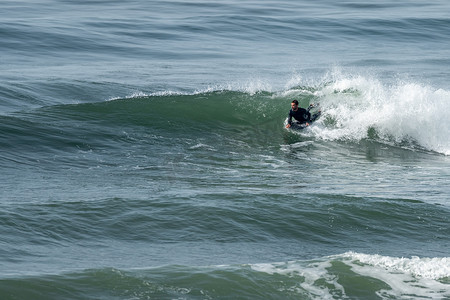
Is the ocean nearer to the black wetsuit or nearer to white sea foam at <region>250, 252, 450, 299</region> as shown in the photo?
white sea foam at <region>250, 252, 450, 299</region>

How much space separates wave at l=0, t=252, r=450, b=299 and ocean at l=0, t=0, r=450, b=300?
3cm

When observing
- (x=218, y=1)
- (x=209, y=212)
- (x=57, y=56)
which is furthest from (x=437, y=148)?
(x=218, y=1)

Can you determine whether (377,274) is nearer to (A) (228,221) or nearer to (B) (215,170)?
(A) (228,221)

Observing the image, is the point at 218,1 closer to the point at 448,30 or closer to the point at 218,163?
the point at 448,30

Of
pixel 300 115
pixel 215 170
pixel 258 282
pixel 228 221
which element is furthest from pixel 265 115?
pixel 258 282

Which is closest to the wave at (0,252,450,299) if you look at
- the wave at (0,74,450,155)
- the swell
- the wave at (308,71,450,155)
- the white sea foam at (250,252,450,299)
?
the white sea foam at (250,252,450,299)

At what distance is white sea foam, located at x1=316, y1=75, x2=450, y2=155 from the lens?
72.4ft

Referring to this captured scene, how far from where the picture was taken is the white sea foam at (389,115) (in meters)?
22.1

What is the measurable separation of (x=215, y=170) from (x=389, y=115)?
8.34 meters

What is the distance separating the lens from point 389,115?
75.2ft

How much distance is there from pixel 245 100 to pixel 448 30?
2653 centimetres

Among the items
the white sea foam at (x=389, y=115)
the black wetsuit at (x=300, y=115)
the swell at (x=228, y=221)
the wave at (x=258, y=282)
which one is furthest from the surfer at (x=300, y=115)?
the wave at (x=258, y=282)

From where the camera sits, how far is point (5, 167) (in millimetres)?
16078

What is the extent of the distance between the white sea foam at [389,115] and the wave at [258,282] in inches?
456
